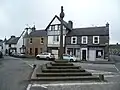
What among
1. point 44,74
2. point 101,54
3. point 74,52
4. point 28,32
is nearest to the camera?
point 44,74

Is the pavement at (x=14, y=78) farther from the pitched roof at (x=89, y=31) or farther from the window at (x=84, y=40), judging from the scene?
the pitched roof at (x=89, y=31)

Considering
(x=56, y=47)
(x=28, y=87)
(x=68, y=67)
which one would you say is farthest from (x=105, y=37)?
(x=28, y=87)

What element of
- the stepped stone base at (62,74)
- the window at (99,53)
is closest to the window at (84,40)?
the window at (99,53)

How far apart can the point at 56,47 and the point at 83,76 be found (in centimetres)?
3104

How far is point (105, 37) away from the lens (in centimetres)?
3900

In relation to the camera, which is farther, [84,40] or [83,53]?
[84,40]

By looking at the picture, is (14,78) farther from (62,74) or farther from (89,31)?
(89,31)

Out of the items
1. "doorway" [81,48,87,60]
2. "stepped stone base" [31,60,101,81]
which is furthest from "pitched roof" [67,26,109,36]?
"stepped stone base" [31,60,101,81]

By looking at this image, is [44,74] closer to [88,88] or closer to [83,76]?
[83,76]

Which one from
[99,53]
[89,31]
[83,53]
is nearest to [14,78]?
[99,53]

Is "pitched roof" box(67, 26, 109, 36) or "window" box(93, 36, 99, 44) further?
"pitched roof" box(67, 26, 109, 36)

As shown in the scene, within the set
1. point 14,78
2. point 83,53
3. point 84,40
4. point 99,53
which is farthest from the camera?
point 84,40

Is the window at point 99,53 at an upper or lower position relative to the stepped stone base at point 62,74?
upper

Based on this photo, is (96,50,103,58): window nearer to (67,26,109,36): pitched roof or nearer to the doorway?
the doorway
